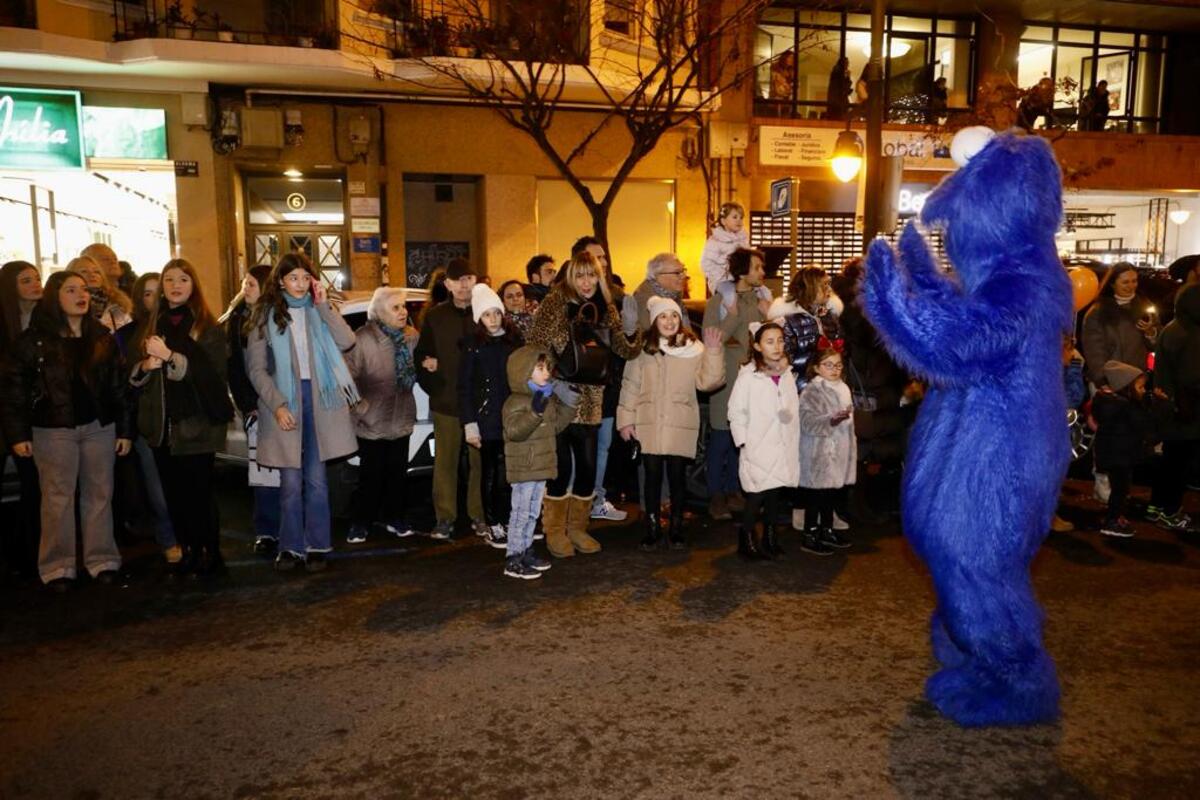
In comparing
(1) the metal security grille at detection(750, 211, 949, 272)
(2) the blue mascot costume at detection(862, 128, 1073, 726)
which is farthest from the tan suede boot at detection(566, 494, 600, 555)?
(1) the metal security grille at detection(750, 211, 949, 272)

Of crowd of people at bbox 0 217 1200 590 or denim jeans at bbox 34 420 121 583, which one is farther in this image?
crowd of people at bbox 0 217 1200 590

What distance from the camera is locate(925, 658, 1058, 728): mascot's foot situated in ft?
12.6

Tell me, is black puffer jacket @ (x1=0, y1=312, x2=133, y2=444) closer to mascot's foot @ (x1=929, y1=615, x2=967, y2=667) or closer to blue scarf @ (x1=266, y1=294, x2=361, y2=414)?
blue scarf @ (x1=266, y1=294, x2=361, y2=414)

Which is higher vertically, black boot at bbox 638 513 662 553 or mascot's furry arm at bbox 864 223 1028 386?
mascot's furry arm at bbox 864 223 1028 386

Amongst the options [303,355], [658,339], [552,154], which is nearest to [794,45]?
[552,154]

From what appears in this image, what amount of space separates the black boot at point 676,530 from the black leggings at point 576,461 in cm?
64

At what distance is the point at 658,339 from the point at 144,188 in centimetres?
Answer: 1221

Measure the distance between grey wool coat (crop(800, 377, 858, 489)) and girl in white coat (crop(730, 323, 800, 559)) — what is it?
20 centimetres

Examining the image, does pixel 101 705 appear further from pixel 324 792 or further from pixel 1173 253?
pixel 1173 253

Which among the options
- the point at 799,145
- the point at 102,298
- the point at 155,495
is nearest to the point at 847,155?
the point at 799,145

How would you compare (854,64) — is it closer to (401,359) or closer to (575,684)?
(401,359)

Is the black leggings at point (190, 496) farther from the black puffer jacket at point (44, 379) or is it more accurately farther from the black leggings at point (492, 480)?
the black leggings at point (492, 480)

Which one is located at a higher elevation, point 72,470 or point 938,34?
point 938,34

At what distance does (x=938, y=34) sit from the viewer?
19281 millimetres
